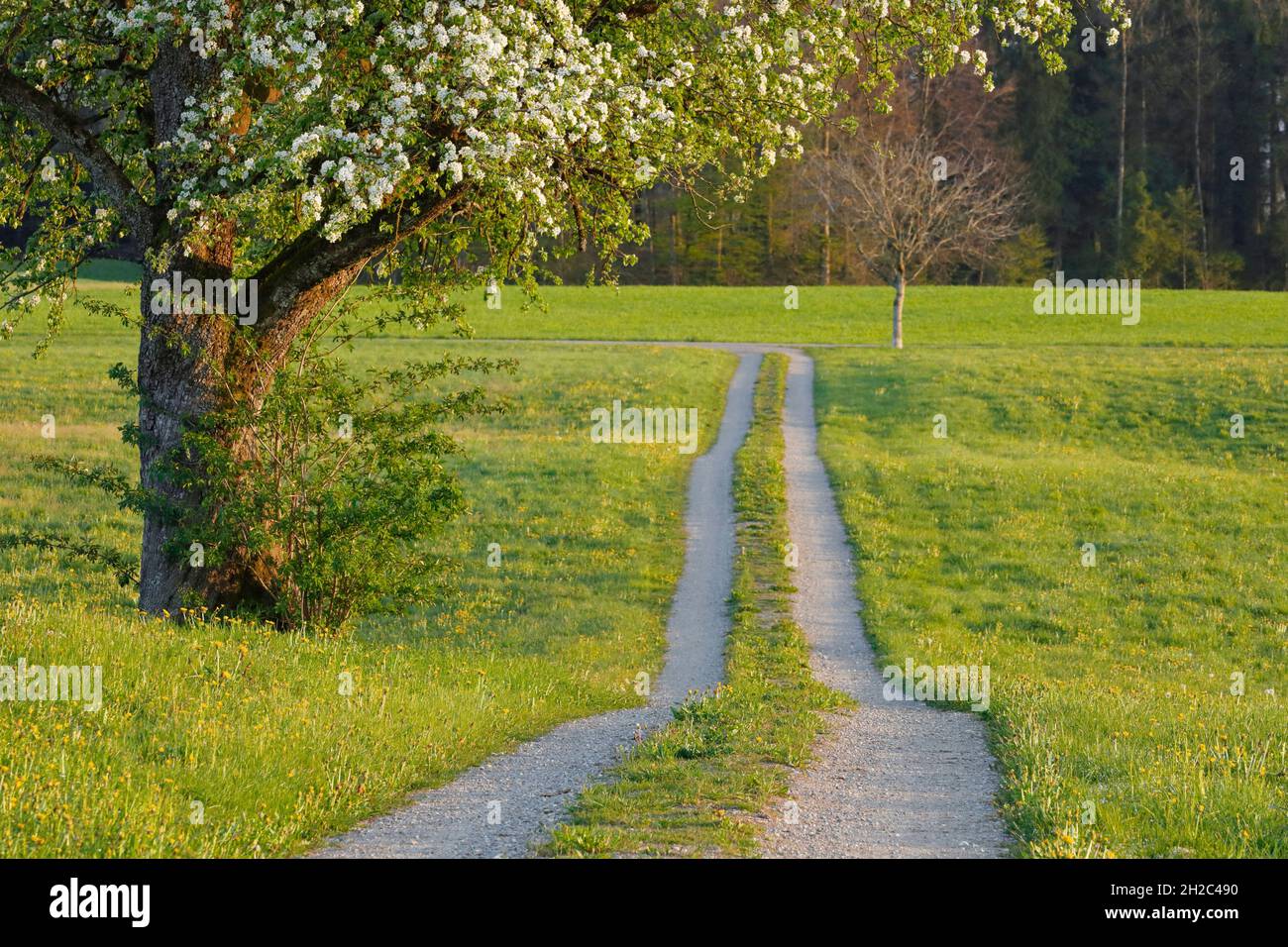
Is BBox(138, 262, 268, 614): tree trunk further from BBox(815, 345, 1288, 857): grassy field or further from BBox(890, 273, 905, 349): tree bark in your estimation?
BBox(890, 273, 905, 349): tree bark

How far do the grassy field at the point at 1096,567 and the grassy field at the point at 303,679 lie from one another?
13.3 feet

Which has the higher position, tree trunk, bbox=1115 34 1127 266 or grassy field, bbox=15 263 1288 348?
tree trunk, bbox=1115 34 1127 266

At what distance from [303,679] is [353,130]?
5348 millimetres

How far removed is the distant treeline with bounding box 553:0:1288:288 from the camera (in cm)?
8538

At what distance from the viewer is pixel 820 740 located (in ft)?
35.5

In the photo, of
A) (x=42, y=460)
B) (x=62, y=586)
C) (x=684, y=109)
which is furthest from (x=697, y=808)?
(x=62, y=586)

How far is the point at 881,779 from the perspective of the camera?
31.2 feet

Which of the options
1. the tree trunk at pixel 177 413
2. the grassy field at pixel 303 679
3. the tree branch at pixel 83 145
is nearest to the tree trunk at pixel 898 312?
the grassy field at pixel 303 679

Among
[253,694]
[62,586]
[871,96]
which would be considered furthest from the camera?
[62,586]

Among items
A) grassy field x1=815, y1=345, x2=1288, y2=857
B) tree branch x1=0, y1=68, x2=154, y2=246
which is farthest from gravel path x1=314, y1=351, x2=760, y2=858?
tree branch x1=0, y1=68, x2=154, y2=246

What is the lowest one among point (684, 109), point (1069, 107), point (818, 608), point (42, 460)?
point (818, 608)

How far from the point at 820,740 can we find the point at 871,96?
29.0 ft

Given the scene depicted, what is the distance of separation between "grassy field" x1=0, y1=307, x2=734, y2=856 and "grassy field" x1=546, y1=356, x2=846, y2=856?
1343mm
